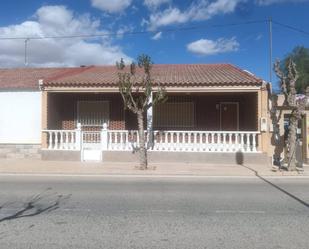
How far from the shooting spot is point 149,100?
58.0ft

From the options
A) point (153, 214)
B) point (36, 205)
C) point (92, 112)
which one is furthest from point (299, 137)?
point (36, 205)

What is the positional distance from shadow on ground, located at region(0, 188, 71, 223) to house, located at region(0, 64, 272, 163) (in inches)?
321

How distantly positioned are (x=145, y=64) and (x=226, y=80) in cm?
393

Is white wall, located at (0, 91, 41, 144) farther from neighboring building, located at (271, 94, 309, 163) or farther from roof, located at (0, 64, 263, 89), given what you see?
neighboring building, located at (271, 94, 309, 163)

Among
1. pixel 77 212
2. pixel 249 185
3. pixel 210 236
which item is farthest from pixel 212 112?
pixel 210 236

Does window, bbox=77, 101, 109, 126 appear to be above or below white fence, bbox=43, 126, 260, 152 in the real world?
above

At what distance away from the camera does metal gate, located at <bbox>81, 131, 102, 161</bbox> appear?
1875cm

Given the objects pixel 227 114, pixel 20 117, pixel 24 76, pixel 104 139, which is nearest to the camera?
pixel 104 139

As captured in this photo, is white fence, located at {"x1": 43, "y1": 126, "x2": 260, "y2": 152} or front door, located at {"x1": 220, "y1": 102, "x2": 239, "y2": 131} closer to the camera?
white fence, located at {"x1": 43, "y1": 126, "x2": 260, "y2": 152}

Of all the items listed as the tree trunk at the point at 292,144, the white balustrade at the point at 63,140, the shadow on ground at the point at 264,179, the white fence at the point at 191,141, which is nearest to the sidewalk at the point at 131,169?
the shadow on ground at the point at 264,179

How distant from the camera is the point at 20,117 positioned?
2084cm

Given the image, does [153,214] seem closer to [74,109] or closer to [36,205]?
[36,205]

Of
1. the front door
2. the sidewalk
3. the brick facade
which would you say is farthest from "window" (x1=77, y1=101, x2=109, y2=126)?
the front door

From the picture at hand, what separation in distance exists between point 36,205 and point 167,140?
979 cm
